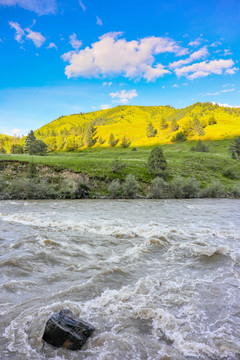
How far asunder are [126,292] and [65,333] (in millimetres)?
3162

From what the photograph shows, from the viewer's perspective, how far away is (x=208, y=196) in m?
42.6

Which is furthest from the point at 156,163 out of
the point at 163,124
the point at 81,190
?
the point at 163,124

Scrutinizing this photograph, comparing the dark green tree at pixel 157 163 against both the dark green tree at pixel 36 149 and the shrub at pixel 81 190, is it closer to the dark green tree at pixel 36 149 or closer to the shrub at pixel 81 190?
the shrub at pixel 81 190

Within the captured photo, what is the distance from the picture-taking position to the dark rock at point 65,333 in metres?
5.36

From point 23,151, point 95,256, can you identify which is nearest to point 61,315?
point 95,256

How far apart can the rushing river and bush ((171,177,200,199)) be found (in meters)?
25.5

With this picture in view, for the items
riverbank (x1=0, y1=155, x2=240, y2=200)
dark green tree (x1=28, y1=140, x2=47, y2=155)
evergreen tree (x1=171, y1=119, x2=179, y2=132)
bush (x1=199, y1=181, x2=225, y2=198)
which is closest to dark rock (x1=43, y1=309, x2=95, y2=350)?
riverbank (x1=0, y1=155, x2=240, y2=200)

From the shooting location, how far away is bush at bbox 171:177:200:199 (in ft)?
135

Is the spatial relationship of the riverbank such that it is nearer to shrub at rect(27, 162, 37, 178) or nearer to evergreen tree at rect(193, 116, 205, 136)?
shrub at rect(27, 162, 37, 178)

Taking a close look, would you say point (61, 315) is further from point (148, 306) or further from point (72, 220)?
point (72, 220)

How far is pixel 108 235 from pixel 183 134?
373 feet

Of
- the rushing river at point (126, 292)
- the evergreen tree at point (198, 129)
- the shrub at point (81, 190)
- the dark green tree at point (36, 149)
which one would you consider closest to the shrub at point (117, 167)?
the shrub at point (81, 190)

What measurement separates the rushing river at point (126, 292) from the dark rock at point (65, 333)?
0.16m

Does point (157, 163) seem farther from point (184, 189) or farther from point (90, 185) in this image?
point (90, 185)
